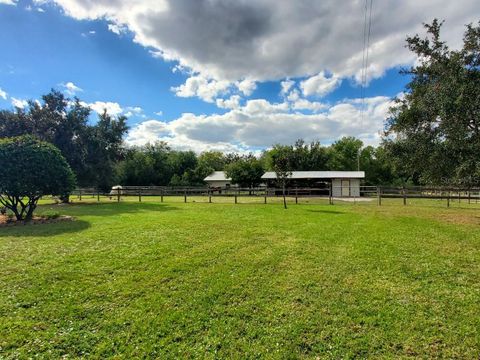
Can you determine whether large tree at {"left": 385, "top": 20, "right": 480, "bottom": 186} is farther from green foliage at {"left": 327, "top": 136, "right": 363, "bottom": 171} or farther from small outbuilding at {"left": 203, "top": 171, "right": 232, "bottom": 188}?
green foliage at {"left": 327, "top": 136, "right": 363, "bottom": 171}

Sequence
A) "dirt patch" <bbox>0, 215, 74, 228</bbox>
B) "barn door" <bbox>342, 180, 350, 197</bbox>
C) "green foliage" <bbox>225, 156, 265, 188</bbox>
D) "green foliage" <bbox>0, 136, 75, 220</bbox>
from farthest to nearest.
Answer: "green foliage" <bbox>225, 156, 265, 188</bbox> → "barn door" <bbox>342, 180, 350, 197</bbox> → "green foliage" <bbox>0, 136, 75, 220</bbox> → "dirt patch" <bbox>0, 215, 74, 228</bbox>

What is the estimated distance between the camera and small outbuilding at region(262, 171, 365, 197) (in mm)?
29577

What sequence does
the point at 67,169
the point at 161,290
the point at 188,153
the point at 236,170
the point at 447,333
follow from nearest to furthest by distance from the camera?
the point at 447,333 → the point at 161,290 → the point at 67,169 → the point at 236,170 → the point at 188,153

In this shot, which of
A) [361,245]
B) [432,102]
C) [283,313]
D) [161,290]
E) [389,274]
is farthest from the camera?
[432,102]

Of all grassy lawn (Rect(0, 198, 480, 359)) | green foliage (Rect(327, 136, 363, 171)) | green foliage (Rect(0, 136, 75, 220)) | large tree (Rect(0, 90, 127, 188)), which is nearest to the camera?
grassy lawn (Rect(0, 198, 480, 359))

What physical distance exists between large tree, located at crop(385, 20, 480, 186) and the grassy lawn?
430 centimetres

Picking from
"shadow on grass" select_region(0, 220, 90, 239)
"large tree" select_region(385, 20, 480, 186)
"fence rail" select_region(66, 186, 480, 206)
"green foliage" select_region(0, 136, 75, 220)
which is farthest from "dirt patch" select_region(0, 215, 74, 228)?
"large tree" select_region(385, 20, 480, 186)

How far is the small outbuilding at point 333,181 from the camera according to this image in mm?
29577

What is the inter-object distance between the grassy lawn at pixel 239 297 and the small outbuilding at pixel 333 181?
22.6 metres

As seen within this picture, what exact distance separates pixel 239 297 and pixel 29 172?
1135 centimetres

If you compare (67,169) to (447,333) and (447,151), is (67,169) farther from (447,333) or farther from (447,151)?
(447,151)

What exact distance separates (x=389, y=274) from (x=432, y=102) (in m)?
8.54

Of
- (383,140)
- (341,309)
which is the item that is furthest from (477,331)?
(383,140)

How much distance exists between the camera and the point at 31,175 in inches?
446
